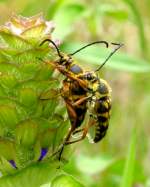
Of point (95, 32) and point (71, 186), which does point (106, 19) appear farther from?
point (71, 186)

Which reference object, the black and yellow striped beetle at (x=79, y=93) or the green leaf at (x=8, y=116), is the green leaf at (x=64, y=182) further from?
the green leaf at (x=8, y=116)

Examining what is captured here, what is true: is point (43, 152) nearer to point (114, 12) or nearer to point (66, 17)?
point (66, 17)

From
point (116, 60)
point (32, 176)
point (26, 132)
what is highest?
point (116, 60)

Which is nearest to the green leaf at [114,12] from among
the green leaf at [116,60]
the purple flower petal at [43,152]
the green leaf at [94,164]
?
the green leaf at [116,60]

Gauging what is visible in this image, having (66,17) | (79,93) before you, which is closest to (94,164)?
(66,17)

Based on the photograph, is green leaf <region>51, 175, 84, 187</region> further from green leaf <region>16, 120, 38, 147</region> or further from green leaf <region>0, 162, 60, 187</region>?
green leaf <region>16, 120, 38, 147</region>

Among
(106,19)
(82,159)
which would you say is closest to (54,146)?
(82,159)

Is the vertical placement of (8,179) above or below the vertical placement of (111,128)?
below
